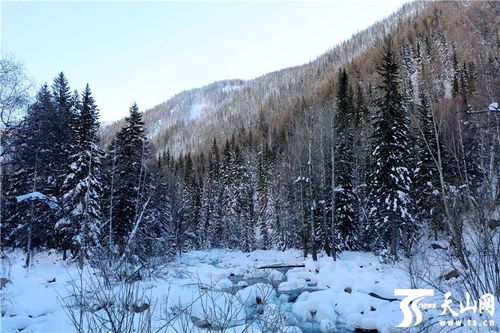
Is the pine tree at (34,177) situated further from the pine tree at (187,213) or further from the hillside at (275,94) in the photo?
the hillside at (275,94)

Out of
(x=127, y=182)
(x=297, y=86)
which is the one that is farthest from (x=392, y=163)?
(x=297, y=86)

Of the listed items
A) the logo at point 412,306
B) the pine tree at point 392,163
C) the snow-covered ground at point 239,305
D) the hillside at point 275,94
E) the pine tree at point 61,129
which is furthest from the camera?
the hillside at point 275,94

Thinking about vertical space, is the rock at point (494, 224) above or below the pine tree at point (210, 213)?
above

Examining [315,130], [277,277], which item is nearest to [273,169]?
[315,130]

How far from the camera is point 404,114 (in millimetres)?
22828

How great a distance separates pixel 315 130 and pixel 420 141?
7588mm

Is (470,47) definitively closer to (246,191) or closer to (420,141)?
(420,141)

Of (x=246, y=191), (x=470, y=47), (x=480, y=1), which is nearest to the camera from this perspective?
(x=480, y=1)

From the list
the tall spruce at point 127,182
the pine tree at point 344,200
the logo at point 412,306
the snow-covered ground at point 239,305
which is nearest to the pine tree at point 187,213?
the tall spruce at point 127,182

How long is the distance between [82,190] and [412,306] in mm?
20294

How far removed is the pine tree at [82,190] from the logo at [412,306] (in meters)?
18.4

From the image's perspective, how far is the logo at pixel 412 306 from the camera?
25.4 ft

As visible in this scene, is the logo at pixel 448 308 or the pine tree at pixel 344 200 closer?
the logo at pixel 448 308

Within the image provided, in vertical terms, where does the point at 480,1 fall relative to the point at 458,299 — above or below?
above
